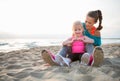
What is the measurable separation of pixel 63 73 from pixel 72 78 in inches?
10.9

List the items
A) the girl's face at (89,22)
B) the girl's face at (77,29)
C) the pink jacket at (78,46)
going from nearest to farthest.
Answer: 1. the girl's face at (77,29)
2. the pink jacket at (78,46)
3. the girl's face at (89,22)

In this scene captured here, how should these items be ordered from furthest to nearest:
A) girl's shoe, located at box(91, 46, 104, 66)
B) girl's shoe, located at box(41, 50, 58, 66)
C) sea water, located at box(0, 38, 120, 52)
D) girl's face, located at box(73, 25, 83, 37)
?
sea water, located at box(0, 38, 120, 52), girl's face, located at box(73, 25, 83, 37), girl's shoe, located at box(41, 50, 58, 66), girl's shoe, located at box(91, 46, 104, 66)

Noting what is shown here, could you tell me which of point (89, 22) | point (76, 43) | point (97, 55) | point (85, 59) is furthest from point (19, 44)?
point (97, 55)

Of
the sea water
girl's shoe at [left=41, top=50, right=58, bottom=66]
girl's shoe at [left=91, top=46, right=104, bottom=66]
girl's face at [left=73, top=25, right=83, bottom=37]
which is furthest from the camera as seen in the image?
the sea water

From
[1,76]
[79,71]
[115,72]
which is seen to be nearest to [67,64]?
[79,71]

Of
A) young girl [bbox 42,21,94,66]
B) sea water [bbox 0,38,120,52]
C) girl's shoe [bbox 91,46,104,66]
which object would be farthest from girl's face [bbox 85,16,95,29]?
sea water [bbox 0,38,120,52]

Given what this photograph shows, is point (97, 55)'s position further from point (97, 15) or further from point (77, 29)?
point (97, 15)

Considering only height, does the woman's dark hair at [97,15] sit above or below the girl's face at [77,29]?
above

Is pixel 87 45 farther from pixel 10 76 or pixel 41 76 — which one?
pixel 10 76

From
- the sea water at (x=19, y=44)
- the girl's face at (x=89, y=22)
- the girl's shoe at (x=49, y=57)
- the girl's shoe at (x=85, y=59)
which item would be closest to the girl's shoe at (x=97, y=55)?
the girl's shoe at (x=85, y=59)

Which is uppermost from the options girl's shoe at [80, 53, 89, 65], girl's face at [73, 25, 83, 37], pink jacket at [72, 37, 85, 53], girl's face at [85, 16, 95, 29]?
girl's face at [85, 16, 95, 29]

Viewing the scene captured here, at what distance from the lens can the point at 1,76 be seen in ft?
9.54

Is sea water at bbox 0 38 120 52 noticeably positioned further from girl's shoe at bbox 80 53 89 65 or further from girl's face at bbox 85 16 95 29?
girl's shoe at bbox 80 53 89 65

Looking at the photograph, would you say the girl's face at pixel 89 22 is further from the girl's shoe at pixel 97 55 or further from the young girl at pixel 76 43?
the girl's shoe at pixel 97 55
